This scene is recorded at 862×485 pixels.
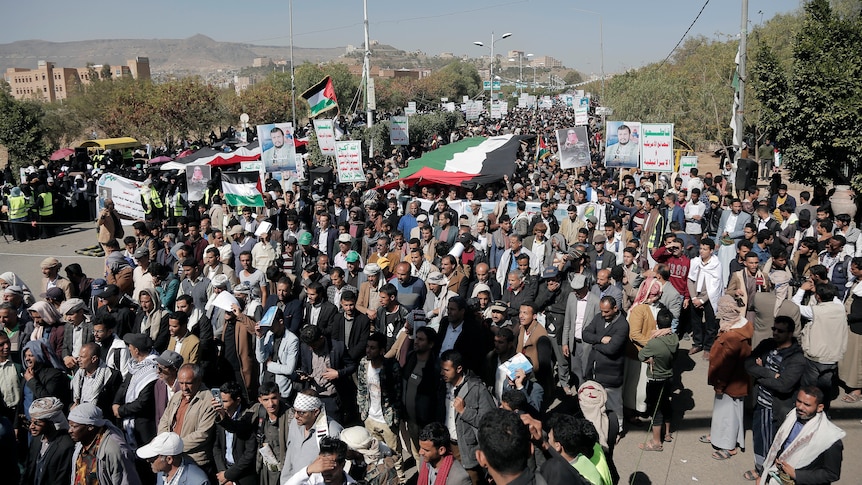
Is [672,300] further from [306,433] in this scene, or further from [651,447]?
[306,433]

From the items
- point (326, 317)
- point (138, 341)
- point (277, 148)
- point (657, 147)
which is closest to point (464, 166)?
point (277, 148)

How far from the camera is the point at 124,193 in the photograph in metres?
14.6

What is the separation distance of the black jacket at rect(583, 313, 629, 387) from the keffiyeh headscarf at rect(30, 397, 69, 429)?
4432mm

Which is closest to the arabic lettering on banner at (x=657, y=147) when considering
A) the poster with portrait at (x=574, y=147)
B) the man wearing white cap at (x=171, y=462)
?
the poster with portrait at (x=574, y=147)

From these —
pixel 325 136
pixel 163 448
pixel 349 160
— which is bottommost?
pixel 163 448

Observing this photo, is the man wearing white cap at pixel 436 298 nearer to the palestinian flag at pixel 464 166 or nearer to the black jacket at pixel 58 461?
the black jacket at pixel 58 461

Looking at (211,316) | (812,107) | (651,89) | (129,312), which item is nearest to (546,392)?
(211,316)

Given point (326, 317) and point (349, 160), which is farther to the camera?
point (349, 160)

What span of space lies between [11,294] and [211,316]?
7.69 feet

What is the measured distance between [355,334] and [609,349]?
7.73 ft

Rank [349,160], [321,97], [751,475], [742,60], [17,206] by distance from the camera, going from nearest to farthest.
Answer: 1. [751,475]
2. [742,60]
3. [349,160]
4. [17,206]
5. [321,97]

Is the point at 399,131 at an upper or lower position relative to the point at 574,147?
upper

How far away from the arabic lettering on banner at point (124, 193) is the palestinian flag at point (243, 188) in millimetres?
1842

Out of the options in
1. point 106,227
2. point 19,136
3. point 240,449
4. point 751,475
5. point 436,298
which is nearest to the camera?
point 240,449
